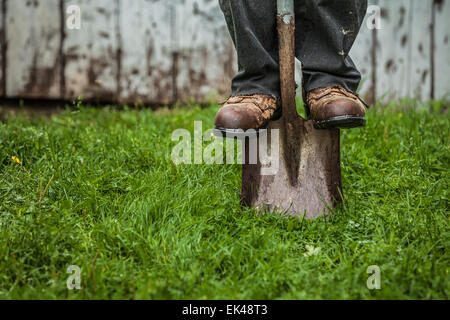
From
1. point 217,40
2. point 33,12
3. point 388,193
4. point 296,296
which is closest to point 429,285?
point 296,296

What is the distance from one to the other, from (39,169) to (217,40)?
190 centimetres

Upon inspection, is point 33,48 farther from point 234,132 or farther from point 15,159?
point 234,132

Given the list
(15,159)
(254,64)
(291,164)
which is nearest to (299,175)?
(291,164)

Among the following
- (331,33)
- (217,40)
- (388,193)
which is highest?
(217,40)

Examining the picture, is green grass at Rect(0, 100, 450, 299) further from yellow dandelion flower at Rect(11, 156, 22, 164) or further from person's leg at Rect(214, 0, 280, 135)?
person's leg at Rect(214, 0, 280, 135)

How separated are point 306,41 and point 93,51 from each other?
194cm

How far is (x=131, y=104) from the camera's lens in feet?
10.2

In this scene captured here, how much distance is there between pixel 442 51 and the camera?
3.21m

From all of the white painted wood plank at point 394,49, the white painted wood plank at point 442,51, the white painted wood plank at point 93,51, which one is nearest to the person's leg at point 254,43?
the white painted wood plank at point 93,51

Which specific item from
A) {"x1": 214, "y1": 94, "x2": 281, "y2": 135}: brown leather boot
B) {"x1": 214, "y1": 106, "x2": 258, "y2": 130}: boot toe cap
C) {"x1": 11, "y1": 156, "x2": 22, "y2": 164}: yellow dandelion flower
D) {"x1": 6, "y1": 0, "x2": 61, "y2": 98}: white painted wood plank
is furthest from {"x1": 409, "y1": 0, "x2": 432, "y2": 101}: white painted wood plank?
{"x1": 11, "y1": 156, "x2": 22, "y2": 164}: yellow dandelion flower

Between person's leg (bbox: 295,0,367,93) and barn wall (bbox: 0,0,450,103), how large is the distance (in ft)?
5.23

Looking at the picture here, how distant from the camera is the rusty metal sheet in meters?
3.16
